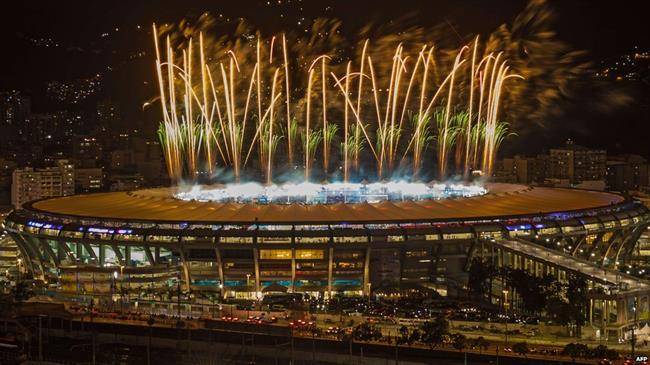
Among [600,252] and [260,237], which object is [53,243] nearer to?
[260,237]

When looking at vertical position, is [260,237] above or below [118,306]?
above

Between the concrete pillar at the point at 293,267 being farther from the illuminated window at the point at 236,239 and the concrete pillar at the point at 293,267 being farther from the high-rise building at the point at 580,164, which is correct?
the high-rise building at the point at 580,164

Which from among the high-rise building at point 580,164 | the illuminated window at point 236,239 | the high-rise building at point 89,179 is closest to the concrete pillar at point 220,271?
the illuminated window at point 236,239

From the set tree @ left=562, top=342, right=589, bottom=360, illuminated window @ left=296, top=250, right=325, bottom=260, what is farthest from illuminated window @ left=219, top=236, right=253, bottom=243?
tree @ left=562, top=342, right=589, bottom=360

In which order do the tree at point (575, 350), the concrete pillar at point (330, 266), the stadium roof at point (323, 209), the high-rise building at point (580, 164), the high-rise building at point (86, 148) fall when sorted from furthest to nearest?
1. the high-rise building at point (86, 148)
2. the high-rise building at point (580, 164)
3. the stadium roof at point (323, 209)
4. the concrete pillar at point (330, 266)
5. the tree at point (575, 350)

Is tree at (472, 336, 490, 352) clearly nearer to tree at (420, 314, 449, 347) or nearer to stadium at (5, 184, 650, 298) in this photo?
tree at (420, 314, 449, 347)

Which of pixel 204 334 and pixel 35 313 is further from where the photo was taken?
pixel 35 313

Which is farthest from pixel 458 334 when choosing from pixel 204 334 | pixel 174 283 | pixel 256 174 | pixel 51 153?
pixel 51 153
